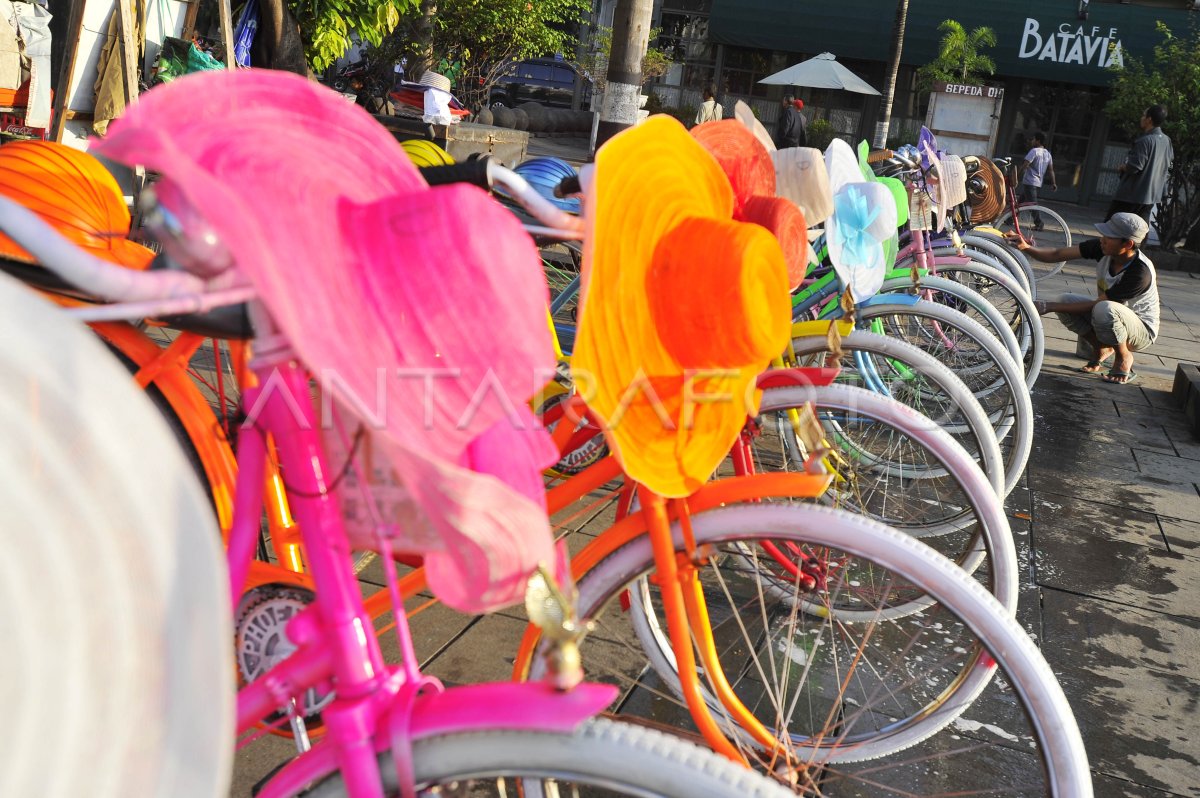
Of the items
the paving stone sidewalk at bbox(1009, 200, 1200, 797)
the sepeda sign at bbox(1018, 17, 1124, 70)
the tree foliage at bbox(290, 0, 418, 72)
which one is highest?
the sepeda sign at bbox(1018, 17, 1124, 70)

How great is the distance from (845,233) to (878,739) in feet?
4.72

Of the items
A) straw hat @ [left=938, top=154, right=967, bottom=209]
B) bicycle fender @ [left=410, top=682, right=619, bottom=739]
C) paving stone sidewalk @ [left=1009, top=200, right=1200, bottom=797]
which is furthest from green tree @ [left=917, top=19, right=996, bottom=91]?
bicycle fender @ [left=410, top=682, right=619, bottom=739]

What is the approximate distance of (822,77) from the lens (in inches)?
790

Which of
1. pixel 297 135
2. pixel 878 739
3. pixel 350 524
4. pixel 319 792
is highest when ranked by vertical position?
pixel 297 135

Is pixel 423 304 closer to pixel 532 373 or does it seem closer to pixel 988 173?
pixel 532 373

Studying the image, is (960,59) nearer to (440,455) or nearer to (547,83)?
(547,83)

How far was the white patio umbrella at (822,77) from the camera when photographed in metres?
19.8

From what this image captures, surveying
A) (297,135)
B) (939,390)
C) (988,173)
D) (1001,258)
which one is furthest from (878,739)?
(988,173)

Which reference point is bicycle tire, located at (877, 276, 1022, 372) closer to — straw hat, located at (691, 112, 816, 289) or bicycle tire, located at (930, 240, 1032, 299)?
bicycle tire, located at (930, 240, 1032, 299)

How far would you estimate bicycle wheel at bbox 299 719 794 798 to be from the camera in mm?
1065

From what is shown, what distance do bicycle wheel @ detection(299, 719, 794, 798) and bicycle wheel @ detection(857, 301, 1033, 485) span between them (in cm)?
283

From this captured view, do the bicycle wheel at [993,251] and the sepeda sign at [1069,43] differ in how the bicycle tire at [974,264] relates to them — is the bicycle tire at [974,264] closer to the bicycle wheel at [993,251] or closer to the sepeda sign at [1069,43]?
the bicycle wheel at [993,251]

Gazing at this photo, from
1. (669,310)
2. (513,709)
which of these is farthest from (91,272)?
(669,310)

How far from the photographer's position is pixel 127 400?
820mm
